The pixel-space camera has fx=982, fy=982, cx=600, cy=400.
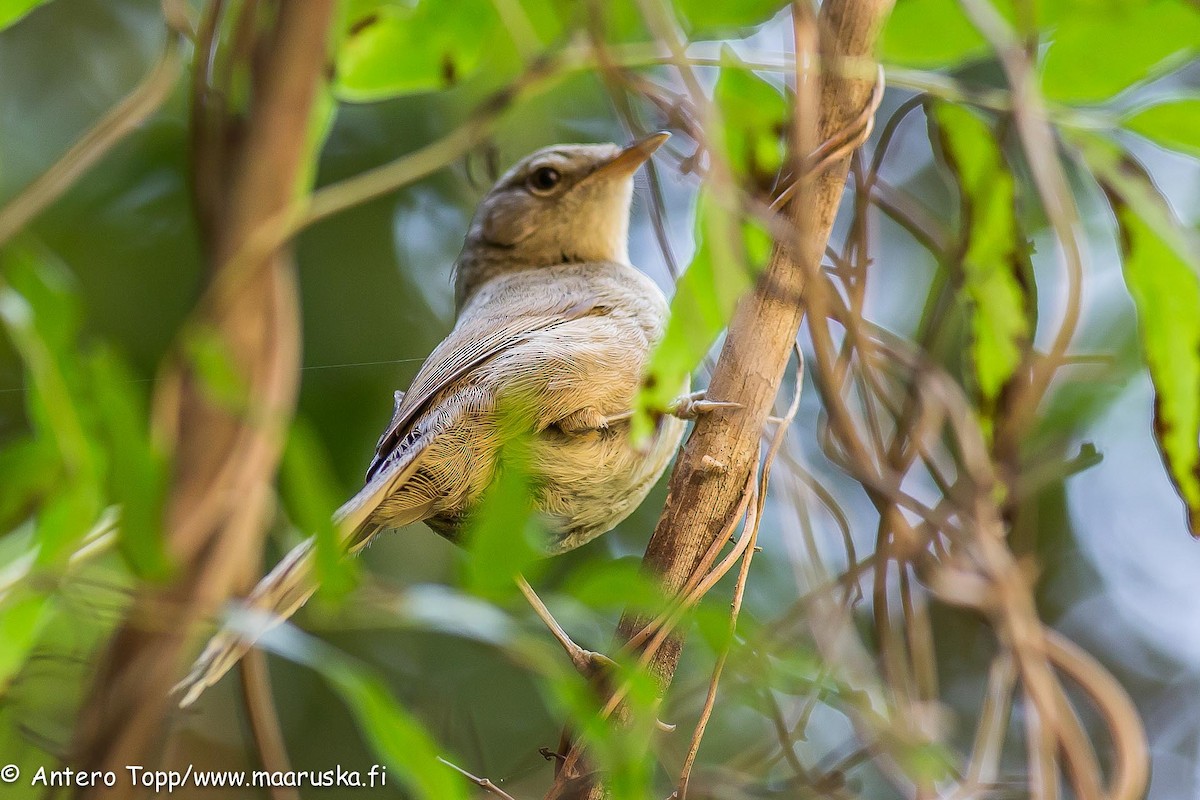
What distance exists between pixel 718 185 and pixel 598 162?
2.45 metres

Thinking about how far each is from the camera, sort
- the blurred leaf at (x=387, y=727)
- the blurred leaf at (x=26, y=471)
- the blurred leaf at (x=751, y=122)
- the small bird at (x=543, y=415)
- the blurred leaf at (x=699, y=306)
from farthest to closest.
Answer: the small bird at (x=543, y=415)
the blurred leaf at (x=751, y=122)
the blurred leaf at (x=699, y=306)
the blurred leaf at (x=26, y=471)
the blurred leaf at (x=387, y=727)

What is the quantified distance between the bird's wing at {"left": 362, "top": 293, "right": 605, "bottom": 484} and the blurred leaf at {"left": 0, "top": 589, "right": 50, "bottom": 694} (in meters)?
1.43

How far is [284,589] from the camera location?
1.95 metres

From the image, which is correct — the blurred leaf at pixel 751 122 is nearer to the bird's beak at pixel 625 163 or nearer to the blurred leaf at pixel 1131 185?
the blurred leaf at pixel 1131 185

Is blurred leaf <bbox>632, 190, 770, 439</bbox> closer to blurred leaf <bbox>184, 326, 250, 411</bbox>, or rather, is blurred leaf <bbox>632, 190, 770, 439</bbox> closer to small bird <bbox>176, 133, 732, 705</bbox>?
blurred leaf <bbox>184, 326, 250, 411</bbox>

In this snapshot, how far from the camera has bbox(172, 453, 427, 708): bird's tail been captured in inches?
51.9

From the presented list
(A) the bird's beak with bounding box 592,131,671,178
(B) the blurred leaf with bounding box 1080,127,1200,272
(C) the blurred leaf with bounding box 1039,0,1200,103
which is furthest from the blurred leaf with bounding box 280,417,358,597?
(A) the bird's beak with bounding box 592,131,671,178

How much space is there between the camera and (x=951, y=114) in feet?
6.65

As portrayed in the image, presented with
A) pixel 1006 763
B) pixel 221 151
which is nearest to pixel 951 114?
pixel 221 151

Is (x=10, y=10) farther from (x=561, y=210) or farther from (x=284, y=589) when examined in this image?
(x=561, y=210)

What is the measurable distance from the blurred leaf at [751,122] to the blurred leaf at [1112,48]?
520mm

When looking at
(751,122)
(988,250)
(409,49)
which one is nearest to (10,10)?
(409,49)

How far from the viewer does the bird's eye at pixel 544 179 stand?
3930 mm

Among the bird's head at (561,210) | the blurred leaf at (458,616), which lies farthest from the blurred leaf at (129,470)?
the bird's head at (561,210)
